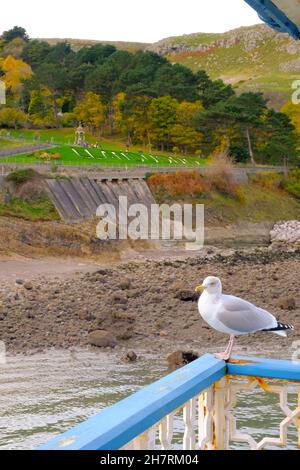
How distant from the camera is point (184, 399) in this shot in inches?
116

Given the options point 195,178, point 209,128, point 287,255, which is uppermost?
point 209,128

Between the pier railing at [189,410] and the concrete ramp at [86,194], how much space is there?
32.0 m

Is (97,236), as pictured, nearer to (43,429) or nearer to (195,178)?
(195,178)

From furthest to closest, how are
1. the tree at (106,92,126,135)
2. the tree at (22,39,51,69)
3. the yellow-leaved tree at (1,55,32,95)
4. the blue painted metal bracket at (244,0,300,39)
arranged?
1. the tree at (22,39,51,69)
2. the yellow-leaved tree at (1,55,32,95)
3. the tree at (106,92,126,135)
4. the blue painted metal bracket at (244,0,300,39)

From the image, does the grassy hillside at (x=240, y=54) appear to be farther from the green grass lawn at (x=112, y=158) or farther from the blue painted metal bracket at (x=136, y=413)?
the blue painted metal bracket at (x=136, y=413)

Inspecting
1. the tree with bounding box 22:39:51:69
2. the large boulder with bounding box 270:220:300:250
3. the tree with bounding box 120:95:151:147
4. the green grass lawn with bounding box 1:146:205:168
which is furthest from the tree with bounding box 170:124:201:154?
the tree with bounding box 22:39:51:69

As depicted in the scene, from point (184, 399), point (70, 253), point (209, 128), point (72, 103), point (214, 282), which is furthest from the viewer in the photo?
point (72, 103)

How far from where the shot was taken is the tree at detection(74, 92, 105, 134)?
2424 inches

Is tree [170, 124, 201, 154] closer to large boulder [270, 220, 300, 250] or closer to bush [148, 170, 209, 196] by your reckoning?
bush [148, 170, 209, 196]

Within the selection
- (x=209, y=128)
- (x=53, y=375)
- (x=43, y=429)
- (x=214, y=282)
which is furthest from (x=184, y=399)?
(x=209, y=128)

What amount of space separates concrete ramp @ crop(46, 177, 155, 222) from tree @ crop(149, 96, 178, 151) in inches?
550

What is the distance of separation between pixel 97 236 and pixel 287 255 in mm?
9638

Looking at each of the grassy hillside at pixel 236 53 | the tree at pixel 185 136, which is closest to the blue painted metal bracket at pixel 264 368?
the tree at pixel 185 136

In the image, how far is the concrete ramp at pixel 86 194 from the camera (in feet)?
119
